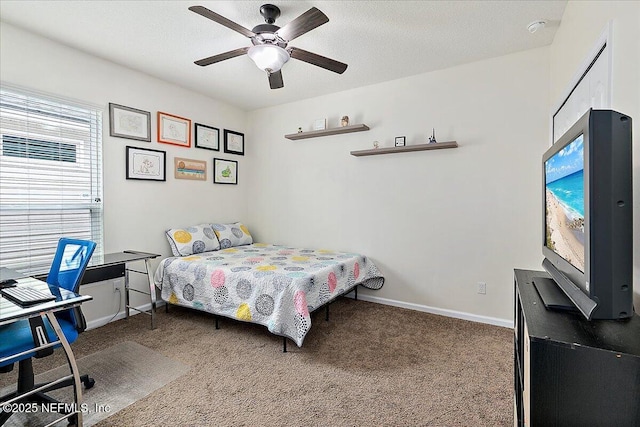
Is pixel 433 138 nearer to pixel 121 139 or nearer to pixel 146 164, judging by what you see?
pixel 146 164

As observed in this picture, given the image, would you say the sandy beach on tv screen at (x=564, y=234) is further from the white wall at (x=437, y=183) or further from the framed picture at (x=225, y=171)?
the framed picture at (x=225, y=171)

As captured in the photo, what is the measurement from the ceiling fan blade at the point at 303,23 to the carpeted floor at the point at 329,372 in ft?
7.50

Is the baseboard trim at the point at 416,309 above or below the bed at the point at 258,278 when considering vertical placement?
below

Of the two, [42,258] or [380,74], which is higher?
[380,74]

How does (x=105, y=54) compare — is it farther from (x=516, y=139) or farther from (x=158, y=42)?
(x=516, y=139)

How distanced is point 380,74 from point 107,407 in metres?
3.57

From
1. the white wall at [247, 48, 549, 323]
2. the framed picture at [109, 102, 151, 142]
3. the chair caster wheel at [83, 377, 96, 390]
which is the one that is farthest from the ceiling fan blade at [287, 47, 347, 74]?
the chair caster wheel at [83, 377, 96, 390]

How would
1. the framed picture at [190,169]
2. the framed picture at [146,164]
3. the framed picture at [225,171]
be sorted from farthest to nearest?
1. the framed picture at [225,171]
2. the framed picture at [190,169]
3. the framed picture at [146,164]

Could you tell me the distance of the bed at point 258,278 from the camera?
2.54 meters

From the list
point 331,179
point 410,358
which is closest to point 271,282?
point 410,358

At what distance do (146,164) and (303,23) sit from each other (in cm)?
240

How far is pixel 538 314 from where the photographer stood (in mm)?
1079

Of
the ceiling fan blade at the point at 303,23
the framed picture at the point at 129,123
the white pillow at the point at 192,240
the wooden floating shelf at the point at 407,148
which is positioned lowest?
the white pillow at the point at 192,240

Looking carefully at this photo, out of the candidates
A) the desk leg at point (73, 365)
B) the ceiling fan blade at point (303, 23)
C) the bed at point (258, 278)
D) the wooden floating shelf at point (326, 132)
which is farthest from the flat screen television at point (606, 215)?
the wooden floating shelf at point (326, 132)
